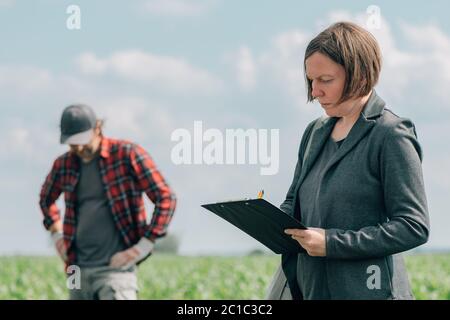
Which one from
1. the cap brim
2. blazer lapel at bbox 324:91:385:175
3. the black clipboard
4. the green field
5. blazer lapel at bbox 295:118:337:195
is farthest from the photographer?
the green field

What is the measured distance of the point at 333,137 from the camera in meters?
2.67

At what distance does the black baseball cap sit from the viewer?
502 centimetres

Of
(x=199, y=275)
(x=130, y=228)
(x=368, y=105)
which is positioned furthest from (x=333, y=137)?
(x=199, y=275)

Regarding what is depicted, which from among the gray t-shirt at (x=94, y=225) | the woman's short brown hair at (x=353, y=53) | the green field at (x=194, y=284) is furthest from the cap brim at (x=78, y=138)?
the green field at (x=194, y=284)

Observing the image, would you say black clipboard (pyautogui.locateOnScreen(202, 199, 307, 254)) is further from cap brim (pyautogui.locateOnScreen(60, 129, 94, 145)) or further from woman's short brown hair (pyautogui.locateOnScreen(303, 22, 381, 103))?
cap brim (pyautogui.locateOnScreen(60, 129, 94, 145))

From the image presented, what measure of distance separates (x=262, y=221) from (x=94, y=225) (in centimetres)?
257

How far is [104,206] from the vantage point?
500cm

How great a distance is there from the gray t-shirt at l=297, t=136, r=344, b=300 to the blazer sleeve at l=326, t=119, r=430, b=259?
12 cm

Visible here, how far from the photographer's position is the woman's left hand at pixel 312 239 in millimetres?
2465

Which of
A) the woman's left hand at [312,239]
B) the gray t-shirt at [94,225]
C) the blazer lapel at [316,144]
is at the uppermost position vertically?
the blazer lapel at [316,144]

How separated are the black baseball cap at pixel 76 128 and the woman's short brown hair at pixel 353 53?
2.67m

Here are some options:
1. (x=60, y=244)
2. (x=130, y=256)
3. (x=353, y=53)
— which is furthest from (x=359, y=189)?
(x=60, y=244)

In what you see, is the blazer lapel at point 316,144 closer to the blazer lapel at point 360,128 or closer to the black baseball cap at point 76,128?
the blazer lapel at point 360,128

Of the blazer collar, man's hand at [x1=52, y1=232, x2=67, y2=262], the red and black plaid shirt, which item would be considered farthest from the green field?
the blazer collar
